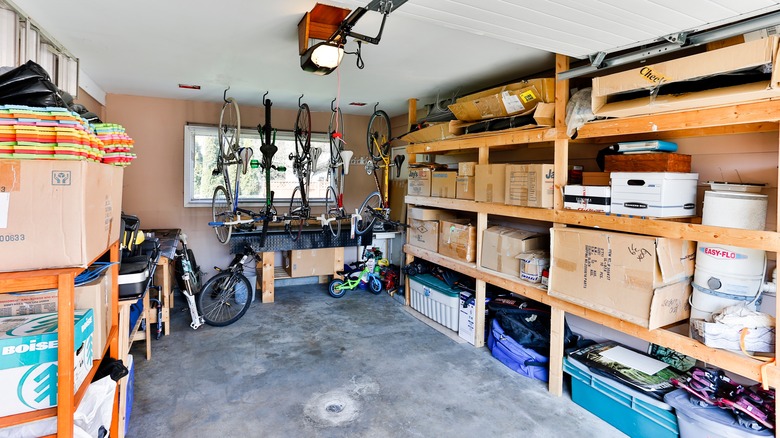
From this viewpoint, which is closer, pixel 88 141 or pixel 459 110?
pixel 88 141

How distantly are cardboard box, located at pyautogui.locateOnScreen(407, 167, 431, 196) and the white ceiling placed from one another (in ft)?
2.75

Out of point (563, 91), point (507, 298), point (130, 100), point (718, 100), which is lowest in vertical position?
point (507, 298)

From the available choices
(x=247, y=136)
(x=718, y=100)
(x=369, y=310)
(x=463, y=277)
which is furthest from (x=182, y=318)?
(x=718, y=100)

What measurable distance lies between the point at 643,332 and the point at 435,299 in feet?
6.58

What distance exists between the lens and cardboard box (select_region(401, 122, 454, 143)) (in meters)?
3.73

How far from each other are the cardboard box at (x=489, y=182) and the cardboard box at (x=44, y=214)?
2.67 m

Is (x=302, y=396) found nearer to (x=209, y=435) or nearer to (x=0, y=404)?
(x=209, y=435)

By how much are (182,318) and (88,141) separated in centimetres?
331

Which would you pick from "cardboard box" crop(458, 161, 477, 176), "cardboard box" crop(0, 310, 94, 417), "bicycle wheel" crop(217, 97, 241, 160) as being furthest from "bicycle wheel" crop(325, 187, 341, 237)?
"cardboard box" crop(0, 310, 94, 417)

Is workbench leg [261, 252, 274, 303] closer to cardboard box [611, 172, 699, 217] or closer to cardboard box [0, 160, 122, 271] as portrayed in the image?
cardboard box [0, 160, 122, 271]

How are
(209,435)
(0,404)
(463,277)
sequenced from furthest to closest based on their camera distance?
(463,277) < (209,435) < (0,404)

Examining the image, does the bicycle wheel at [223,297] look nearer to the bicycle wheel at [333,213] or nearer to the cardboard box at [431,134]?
the bicycle wheel at [333,213]

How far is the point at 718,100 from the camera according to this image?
1.88 meters

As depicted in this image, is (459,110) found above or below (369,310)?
above
